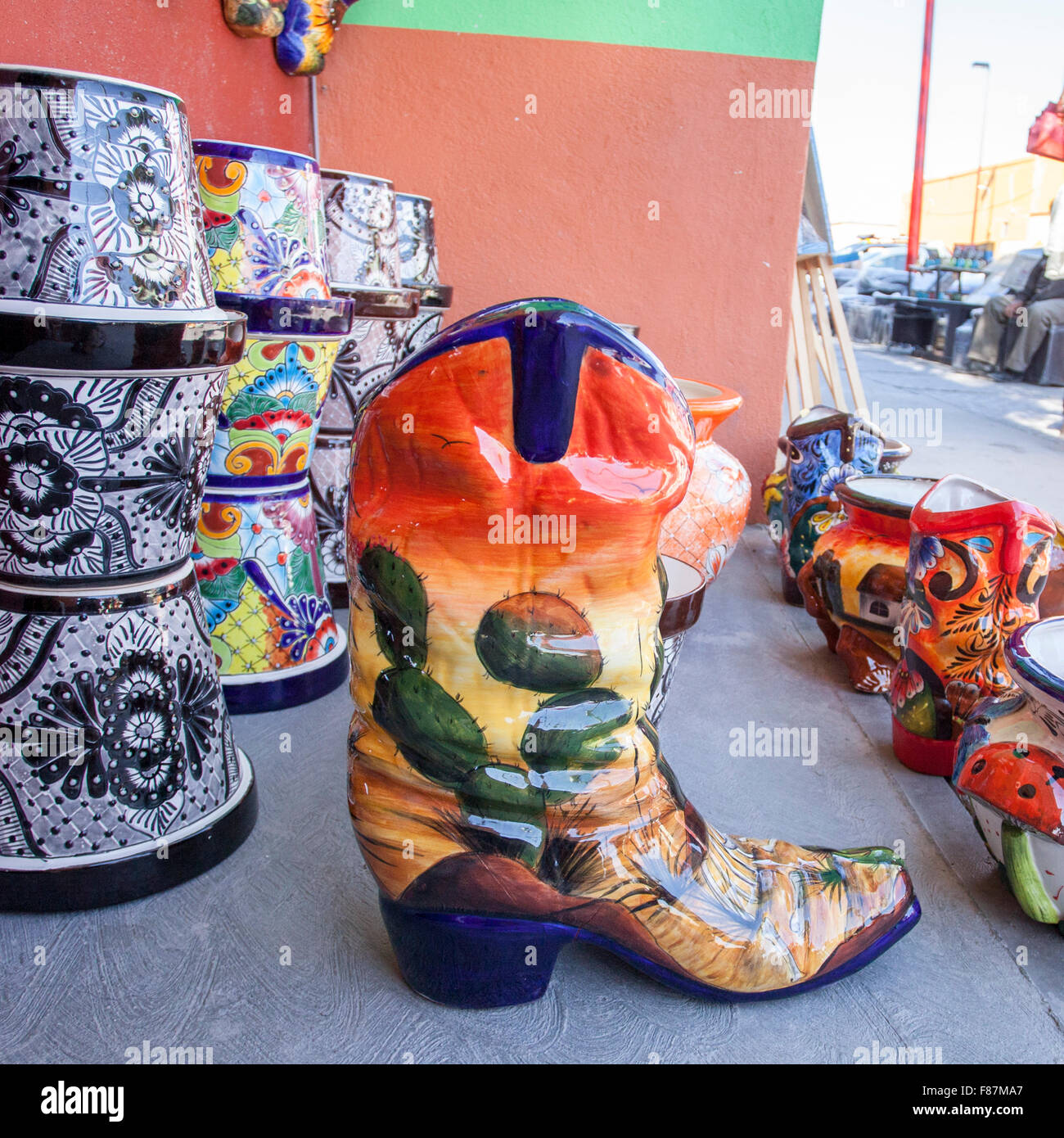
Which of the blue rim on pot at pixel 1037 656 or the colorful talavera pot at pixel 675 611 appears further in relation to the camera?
the colorful talavera pot at pixel 675 611

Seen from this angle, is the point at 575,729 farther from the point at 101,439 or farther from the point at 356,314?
the point at 356,314

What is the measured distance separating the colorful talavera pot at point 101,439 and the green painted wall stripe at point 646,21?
1.84 m

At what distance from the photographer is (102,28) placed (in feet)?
4.53

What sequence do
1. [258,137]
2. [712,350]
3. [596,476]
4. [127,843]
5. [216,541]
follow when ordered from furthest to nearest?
[712,350] < [258,137] < [216,541] < [127,843] < [596,476]

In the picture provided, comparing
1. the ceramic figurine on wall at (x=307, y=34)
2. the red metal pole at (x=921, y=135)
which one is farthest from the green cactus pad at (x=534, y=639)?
the red metal pole at (x=921, y=135)

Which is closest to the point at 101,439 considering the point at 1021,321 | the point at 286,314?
the point at 286,314

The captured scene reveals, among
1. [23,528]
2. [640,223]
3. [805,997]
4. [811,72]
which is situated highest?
[811,72]

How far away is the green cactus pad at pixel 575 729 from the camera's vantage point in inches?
32.4

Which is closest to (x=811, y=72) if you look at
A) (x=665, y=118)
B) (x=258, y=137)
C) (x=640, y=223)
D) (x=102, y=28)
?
(x=665, y=118)

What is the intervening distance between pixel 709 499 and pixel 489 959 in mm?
1123

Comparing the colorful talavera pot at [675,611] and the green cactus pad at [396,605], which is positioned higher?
the green cactus pad at [396,605]

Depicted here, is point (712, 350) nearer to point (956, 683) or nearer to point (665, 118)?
point (665, 118)

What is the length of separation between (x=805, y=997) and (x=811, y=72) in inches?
98.7

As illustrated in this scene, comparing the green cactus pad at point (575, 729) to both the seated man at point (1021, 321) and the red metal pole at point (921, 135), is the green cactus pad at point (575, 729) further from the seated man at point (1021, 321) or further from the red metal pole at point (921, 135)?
the red metal pole at point (921, 135)
